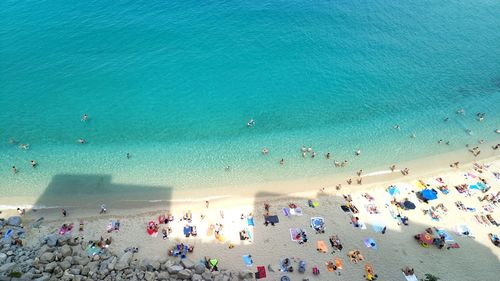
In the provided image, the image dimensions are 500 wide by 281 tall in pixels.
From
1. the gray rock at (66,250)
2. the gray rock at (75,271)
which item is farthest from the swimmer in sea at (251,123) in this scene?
the gray rock at (75,271)

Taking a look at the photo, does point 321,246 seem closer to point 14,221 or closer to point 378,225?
point 378,225

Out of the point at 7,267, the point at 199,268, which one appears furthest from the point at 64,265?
the point at 199,268

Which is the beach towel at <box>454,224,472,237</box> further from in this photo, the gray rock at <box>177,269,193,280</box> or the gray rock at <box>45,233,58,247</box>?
the gray rock at <box>45,233,58,247</box>

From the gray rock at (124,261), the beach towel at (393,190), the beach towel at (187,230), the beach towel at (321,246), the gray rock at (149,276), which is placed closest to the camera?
the gray rock at (149,276)

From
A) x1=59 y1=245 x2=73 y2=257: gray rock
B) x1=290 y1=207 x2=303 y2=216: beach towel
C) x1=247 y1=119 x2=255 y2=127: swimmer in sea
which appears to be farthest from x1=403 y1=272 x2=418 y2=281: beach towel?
x1=59 y1=245 x2=73 y2=257: gray rock

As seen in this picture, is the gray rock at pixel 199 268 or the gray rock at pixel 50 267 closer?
the gray rock at pixel 50 267

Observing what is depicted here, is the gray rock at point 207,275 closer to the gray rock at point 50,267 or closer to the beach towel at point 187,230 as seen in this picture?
the beach towel at point 187,230

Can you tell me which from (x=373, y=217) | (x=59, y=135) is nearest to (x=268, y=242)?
(x=373, y=217)
